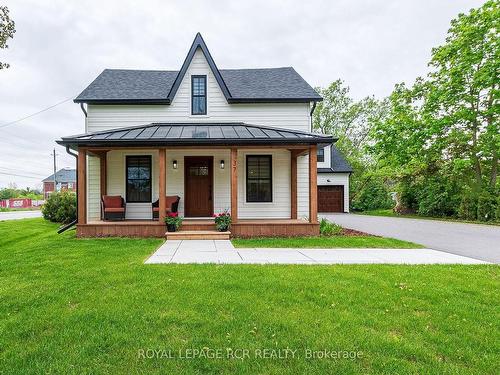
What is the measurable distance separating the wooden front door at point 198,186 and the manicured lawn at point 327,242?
2.81 m

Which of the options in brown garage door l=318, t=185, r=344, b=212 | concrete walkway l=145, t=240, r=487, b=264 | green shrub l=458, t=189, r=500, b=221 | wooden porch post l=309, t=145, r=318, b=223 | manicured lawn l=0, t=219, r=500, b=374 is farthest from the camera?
brown garage door l=318, t=185, r=344, b=212

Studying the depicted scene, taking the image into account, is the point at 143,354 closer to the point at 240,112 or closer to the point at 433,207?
the point at 240,112

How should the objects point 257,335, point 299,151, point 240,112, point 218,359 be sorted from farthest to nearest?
1. point 240,112
2. point 299,151
3. point 257,335
4. point 218,359

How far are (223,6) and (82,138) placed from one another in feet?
39.1

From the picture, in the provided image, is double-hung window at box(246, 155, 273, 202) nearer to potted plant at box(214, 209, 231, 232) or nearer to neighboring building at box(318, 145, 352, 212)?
potted plant at box(214, 209, 231, 232)

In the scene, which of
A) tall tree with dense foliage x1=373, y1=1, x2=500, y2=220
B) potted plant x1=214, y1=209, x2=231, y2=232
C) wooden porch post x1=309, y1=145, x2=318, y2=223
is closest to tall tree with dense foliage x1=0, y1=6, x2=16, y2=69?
potted plant x1=214, y1=209, x2=231, y2=232

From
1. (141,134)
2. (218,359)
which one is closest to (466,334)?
(218,359)

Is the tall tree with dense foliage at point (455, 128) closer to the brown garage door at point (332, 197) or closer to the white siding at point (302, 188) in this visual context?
the brown garage door at point (332, 197)

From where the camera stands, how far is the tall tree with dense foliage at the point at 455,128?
14.5 metres

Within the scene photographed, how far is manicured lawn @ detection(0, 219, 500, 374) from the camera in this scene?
2305mm

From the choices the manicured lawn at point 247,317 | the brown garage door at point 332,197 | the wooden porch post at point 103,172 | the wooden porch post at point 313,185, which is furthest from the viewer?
the brown garage door at point 332,197

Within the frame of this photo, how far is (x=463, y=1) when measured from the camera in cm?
1664

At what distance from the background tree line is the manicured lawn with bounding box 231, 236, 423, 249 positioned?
8.35 metres

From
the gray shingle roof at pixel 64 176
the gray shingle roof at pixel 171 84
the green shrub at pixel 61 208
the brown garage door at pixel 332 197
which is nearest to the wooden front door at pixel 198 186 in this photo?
the gray shingle roof at pixel 171 84
